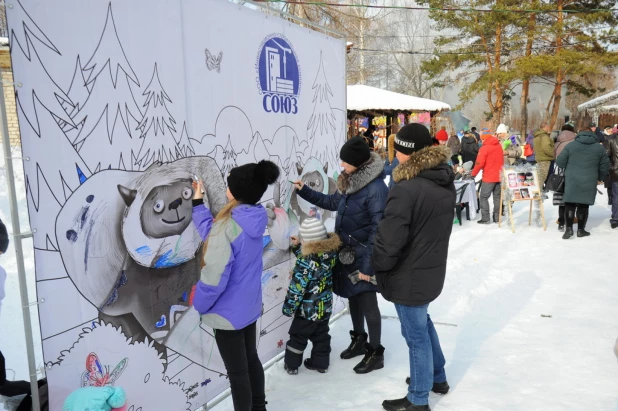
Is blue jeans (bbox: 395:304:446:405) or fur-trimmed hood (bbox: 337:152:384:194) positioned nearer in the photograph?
blue jeans (bbox: 395:304:446:405)

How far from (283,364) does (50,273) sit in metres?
2.40

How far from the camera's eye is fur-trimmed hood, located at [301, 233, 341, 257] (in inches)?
150

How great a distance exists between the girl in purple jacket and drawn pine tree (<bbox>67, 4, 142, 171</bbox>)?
20.1 inches

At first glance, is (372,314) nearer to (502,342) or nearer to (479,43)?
(502,342)

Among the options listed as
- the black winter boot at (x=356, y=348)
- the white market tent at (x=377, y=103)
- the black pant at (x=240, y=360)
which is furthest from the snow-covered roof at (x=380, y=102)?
the black pant at (x=240, y=360)

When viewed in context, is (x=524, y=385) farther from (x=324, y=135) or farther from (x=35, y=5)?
(x=35, y=5)

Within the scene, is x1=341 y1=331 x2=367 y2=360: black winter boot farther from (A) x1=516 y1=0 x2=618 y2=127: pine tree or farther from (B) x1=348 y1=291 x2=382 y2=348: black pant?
(A) x1=516 y1=0 x2=618 y2=127: pine tree

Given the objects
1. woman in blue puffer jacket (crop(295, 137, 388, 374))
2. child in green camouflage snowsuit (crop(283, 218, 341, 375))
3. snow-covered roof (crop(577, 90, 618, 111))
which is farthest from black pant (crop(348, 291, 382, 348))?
snow-covered roof (crop(577, 90, 618, 111))

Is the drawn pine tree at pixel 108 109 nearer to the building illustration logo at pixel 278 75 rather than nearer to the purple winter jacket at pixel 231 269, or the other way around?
the purple winter jacket at pixel 231 269

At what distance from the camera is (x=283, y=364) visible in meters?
4.25

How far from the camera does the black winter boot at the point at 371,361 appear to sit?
13.3 feet

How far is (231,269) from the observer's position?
8.94 feet

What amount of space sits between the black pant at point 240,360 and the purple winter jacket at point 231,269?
3.3 inches

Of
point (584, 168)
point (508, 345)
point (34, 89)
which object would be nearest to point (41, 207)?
point (34, 89)
